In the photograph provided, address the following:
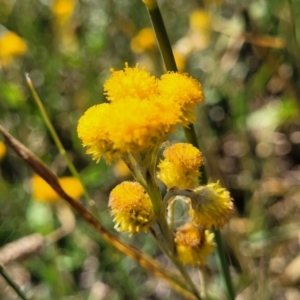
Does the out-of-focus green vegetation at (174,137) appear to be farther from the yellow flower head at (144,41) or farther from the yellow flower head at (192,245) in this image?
the yellow flower head at (192,245)

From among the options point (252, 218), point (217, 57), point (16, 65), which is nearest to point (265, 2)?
point (217, 57)

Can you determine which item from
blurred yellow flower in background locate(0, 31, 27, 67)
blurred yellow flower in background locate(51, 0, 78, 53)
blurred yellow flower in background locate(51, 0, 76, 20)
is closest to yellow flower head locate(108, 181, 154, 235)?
blurred yellow flower in background locate(0, 31, 27, 67)

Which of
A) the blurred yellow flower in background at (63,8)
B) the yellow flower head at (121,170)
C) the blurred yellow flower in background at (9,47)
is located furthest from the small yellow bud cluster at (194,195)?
the blurred yellow flower in background at (63,8)

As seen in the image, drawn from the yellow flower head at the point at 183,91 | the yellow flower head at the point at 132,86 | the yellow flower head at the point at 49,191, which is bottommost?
the yellow flower head at the point at 49,191

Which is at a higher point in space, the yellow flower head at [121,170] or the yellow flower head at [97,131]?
the yellow flower head at [97,131]

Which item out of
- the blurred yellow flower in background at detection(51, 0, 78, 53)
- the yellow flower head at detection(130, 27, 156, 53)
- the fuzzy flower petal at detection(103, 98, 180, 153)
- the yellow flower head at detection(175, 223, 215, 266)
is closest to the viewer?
the fuzzy flower petal at detection(103, 98, 180, 153)

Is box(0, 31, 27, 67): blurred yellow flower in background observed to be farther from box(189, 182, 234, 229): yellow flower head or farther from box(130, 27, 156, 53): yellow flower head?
box(189, 182, 234, 229): yellow flower head

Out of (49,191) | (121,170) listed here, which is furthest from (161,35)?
(121,170)

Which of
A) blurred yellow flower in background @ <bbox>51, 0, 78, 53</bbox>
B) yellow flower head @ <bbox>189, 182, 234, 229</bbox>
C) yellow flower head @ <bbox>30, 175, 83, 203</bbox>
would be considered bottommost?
yellow flower head @ <bbox>30, 175, 83, 203</bbox>
